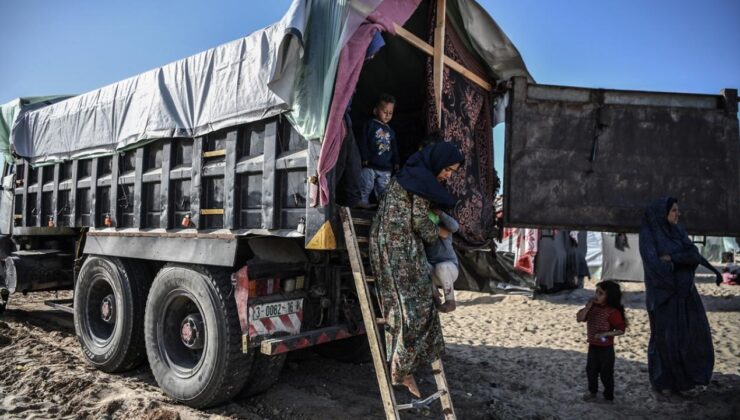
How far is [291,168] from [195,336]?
1.60m

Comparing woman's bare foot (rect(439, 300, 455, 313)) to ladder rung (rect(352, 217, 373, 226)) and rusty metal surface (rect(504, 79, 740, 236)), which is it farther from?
rusty metal surface (rect(504, 79, 740, 236))

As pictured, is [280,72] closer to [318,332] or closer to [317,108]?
[317,108]

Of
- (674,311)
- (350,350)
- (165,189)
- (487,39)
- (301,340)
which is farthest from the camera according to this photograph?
(350,350)

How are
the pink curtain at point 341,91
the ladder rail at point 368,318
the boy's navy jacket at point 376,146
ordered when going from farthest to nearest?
the boy's navy jacket at point 376,146 → the pink curtain at point 341,91 → the ladder rail at point 368,318

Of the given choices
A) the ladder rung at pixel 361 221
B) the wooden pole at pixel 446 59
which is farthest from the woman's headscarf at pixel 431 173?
the wooden pole at pixel 446 59

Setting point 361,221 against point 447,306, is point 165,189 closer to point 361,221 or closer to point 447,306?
point 361,221

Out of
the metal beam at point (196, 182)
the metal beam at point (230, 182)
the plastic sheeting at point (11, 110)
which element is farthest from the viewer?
the plastic sheeting at point (11, 110)

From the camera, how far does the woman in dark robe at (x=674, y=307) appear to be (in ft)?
14.4

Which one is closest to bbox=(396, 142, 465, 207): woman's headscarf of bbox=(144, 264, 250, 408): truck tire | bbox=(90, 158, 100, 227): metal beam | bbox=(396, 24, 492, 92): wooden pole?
bbox=(396, 24, 492, 92): wooden pole

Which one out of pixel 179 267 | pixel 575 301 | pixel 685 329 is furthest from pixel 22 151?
pixel 575 301

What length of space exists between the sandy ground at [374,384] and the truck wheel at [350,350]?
0.08 meters

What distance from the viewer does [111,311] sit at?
4.88 metres

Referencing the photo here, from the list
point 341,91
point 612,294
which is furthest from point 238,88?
point 612,294

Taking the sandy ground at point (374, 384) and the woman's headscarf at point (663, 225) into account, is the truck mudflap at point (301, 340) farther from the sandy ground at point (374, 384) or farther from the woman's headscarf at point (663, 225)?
the woman's headscarf at point (663, 225)
